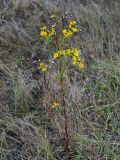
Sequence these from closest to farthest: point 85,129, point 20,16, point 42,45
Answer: point 85,129 < point 42,45 < point 20,16

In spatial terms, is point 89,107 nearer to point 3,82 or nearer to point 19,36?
point 3,82

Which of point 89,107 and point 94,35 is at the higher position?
point 94,35

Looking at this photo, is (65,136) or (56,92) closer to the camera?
(65,136)

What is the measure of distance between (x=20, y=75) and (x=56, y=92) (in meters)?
0.38

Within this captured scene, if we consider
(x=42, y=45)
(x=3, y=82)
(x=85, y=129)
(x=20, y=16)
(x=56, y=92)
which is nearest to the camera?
(x=85, y=129)

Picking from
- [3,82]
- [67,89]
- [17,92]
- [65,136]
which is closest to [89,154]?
[65,136]

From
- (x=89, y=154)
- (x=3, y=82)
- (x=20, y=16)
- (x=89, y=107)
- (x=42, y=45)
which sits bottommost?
(x=89, y=154)

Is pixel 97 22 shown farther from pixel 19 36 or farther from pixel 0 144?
pixel 0 144

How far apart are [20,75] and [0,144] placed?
69cm

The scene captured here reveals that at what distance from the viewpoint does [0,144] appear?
2.78 meters

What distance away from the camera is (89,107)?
300cm

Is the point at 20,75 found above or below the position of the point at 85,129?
above

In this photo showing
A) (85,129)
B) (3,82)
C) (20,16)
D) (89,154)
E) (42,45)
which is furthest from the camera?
(20,16)

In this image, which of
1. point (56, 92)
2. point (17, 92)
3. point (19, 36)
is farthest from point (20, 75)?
point (19, 36)
